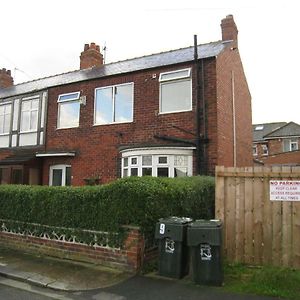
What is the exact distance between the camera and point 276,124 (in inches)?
2052

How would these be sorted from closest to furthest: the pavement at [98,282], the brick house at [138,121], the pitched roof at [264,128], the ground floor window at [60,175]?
the pavement at [98,282] → the brick house at [138,121] → the ground floor window at [60,175] → the pitched roof at [264,128]

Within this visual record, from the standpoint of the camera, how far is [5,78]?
27.2 metres

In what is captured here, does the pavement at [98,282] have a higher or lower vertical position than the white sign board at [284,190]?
lower

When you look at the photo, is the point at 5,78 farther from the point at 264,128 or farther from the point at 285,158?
the point at 264,128

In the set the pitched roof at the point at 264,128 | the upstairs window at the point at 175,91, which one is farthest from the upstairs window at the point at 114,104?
the pitched roof at the point at 264,128

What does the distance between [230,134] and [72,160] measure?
6.98m

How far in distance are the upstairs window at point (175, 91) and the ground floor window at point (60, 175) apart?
5486 millimetres

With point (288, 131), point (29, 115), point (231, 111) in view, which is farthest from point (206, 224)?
point (288, 131)

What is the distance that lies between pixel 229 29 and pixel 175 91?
5.52 metres

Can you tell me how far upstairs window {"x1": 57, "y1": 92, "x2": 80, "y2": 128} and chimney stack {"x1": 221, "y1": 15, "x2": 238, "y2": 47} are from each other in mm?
7489

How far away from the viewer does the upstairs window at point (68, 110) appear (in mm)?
16844

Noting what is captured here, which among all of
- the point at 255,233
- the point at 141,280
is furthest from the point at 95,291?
the point at 255,233

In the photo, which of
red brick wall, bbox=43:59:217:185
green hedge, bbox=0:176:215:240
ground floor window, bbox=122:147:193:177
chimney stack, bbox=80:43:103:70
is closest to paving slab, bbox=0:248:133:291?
green hedge, bbox=0:176:215:240

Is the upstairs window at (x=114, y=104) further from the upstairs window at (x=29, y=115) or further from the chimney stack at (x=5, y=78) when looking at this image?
the chimney stack at (x=5, y=78)
